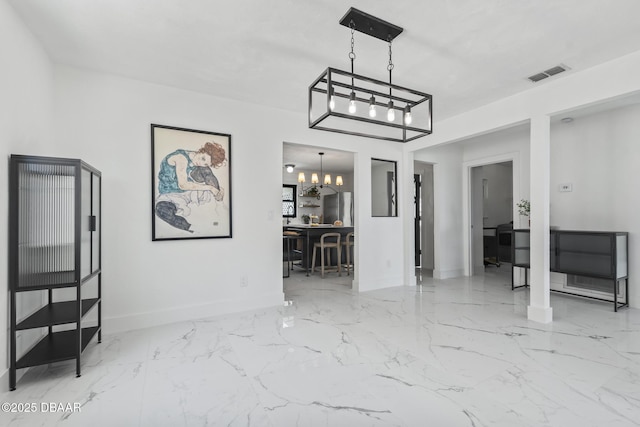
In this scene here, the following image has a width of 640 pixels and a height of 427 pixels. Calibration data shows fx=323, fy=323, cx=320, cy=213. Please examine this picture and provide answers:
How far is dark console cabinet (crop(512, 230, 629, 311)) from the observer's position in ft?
12.1

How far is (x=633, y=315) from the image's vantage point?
3541 millimetres

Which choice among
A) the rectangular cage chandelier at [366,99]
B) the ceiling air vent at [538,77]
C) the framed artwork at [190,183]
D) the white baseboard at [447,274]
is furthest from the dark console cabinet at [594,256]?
the framed artwork at [190,183]

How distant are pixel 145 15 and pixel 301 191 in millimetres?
7209

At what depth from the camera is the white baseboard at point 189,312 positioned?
3.09 meters

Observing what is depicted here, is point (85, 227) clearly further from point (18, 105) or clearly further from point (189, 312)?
point (189, 312)

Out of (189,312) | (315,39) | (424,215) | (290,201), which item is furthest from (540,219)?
(290,201)

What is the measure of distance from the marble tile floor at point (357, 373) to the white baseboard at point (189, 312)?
0.14 m

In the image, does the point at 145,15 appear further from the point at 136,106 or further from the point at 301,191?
the point at 301,191

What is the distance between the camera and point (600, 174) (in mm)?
4168

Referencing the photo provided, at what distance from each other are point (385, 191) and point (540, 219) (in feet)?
7.53

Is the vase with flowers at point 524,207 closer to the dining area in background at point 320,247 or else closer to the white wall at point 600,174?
the white wall at point 600,174

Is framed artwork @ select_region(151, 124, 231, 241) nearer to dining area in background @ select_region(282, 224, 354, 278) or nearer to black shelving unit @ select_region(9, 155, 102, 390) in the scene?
black shelving unit @ select_region(9, 155, 102, 390)

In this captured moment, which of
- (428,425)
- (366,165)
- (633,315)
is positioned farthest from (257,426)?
(633,315)

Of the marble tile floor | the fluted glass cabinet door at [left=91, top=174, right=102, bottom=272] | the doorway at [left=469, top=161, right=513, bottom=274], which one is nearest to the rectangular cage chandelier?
the marble tile floor
